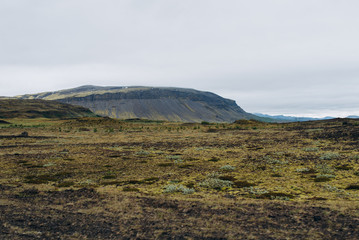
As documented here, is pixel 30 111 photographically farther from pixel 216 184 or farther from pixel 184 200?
pixel 184 200

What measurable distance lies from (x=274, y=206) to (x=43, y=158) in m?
22.2

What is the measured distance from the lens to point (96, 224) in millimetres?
8188

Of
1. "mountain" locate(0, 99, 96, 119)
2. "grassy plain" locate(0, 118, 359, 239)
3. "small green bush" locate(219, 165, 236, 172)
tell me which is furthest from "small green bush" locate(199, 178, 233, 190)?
"mountain" locate(0, 99, 96, 119)

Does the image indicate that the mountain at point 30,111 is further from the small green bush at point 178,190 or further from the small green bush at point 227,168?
the small green bush at point 178,190

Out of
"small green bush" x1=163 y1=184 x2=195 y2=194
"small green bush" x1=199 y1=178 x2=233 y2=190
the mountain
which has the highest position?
"small green bush" x1=199 y1=178 x2=233 y2=190

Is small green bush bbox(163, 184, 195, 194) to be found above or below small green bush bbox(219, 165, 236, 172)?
below

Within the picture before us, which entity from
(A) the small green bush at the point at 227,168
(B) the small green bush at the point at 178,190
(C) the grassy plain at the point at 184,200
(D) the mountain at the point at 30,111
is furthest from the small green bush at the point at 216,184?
(D) the mountain at the point at 30,111

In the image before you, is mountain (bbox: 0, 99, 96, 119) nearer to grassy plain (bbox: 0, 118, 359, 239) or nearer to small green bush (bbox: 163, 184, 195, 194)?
grassy plain (bbox: 0, 118, 359, 239)

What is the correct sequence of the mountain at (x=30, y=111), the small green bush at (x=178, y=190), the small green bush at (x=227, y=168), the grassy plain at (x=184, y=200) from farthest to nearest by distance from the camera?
the mountain at (x=30, y=111) → the small green bush at (x=227, y=168) → the small green bush at (x=178, y=190) → the grassy plain at (x=184, y=200)

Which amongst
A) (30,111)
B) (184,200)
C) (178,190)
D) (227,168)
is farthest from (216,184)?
(30,111)

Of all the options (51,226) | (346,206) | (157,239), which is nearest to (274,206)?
(346,206)

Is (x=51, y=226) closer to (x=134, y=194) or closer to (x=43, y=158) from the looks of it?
(x=134, y=194)

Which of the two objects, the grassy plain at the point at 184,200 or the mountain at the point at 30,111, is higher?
the grassy plain at the point at 184,200

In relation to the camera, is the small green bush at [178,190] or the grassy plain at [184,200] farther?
the small green bush at [178,190]
